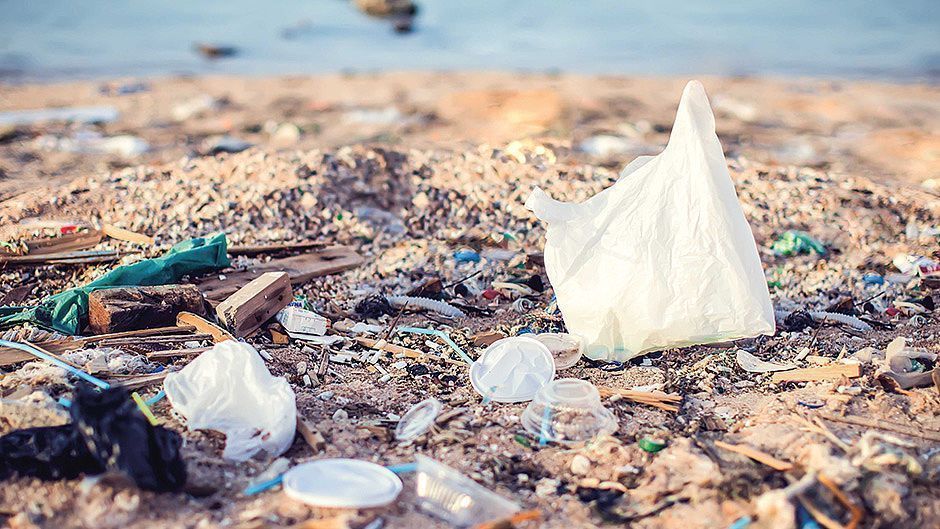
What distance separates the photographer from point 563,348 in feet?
12.6

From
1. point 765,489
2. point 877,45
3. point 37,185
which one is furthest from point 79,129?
point 877,45

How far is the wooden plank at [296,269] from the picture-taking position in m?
4.41

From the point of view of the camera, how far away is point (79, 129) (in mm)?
8891

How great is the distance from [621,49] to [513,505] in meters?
13.4

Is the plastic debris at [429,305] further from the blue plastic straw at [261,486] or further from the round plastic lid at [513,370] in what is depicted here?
the blue plastic straw at [261,486]

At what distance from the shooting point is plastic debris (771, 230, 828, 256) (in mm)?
5559

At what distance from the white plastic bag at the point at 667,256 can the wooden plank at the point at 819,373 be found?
0.69ft

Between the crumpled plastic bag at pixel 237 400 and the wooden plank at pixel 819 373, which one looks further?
the wooden plank at pixel 819 373

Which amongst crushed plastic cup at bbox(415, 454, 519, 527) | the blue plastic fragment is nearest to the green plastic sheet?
the blue plastic fragment

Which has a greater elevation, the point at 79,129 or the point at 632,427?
the point at 79,129

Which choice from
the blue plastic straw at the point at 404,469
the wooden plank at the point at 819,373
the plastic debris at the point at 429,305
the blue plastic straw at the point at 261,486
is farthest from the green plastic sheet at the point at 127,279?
the wooden plank at the point at 819,373

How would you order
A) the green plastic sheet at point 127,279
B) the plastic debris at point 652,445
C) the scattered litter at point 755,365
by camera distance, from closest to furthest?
the plastic debris at point 652,445 < the scattered litter at point 755,365 < the green plastic sheet at point 127,279

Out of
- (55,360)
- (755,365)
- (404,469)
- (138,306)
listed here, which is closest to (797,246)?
(755,365)

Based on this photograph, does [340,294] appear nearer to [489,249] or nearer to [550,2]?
[489,249]
